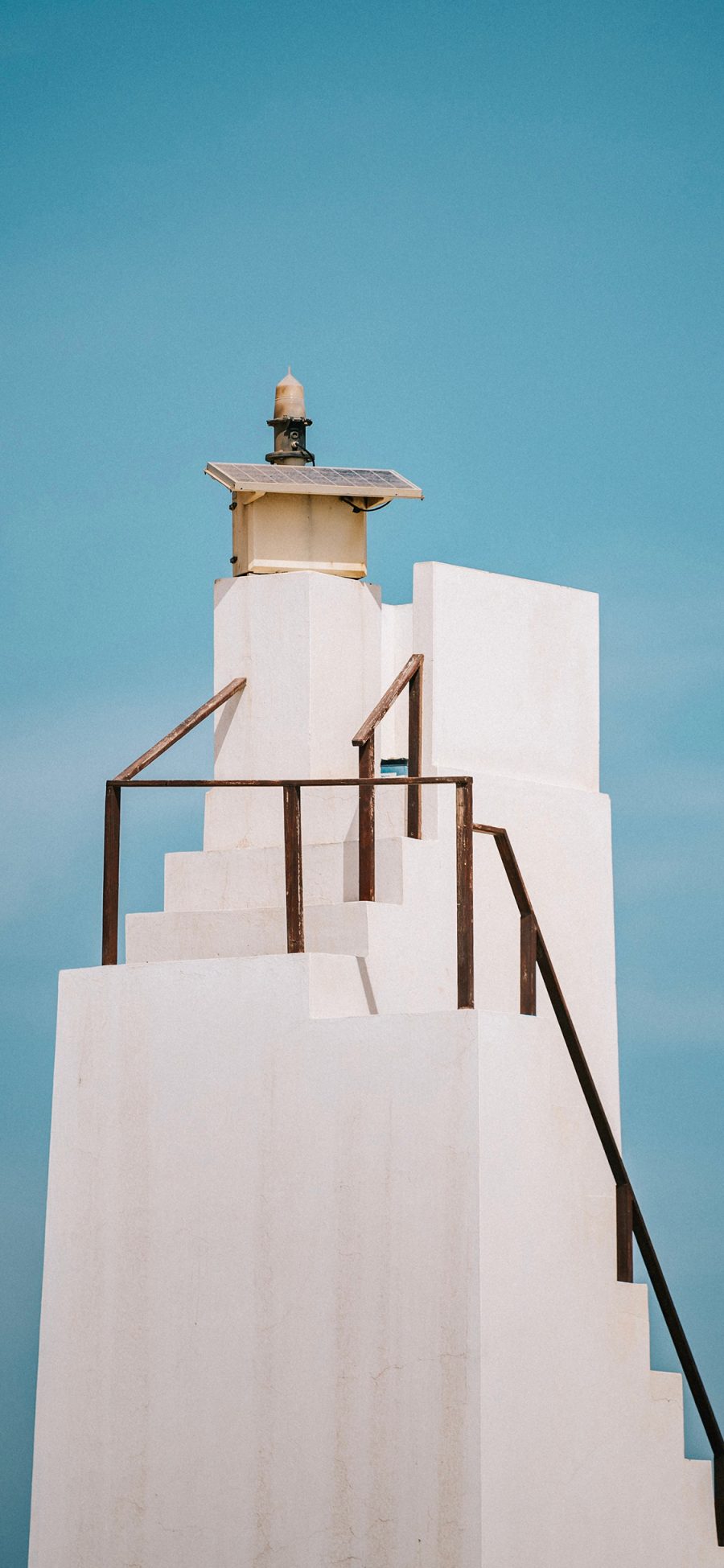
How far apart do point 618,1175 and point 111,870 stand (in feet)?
11.3

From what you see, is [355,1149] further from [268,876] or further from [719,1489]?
[719,1489]

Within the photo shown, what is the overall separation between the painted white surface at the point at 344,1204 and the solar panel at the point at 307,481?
24.9 inches

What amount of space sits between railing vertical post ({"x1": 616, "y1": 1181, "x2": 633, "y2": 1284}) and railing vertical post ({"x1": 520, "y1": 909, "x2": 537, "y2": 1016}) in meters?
1.34

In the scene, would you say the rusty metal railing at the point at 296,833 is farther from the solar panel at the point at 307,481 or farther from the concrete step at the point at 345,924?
the solar panel at the point at 307,481

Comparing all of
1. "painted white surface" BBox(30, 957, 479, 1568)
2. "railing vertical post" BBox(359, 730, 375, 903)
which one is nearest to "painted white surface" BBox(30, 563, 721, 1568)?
"painted white surface" BBox(30, 957, 479, 1568)

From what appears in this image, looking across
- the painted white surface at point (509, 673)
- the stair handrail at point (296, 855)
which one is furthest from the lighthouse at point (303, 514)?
the stair handrail at point (296, 855)

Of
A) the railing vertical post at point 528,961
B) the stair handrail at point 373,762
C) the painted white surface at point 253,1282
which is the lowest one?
the painted white surface at point 253,1282

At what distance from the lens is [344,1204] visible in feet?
36.7

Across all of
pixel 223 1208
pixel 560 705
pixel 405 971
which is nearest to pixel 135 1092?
pixel 223 1208

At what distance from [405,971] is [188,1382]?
102 inches

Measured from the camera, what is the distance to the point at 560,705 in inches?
558

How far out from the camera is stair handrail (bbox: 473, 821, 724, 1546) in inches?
466

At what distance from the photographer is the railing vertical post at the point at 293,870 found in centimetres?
1180

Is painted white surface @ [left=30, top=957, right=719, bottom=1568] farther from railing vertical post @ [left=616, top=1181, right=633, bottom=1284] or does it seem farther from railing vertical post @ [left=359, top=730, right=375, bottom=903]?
railing vertical post @ [left=359, top=730, right=375, bottom=903]
